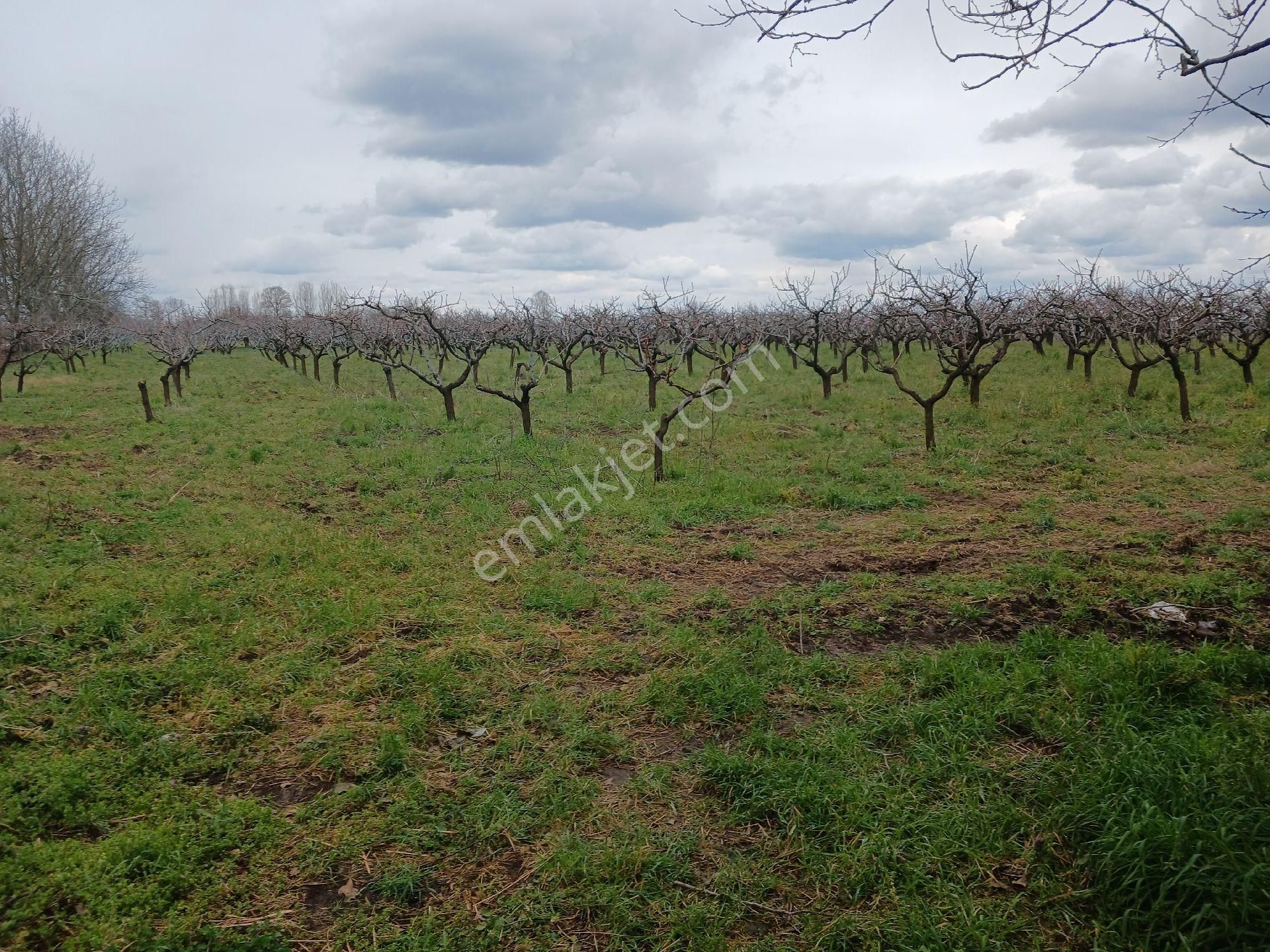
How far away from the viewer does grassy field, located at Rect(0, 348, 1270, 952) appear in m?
2.63

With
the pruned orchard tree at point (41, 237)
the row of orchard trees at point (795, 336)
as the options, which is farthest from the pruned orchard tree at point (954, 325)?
the pruned orchard tree at point (41, 237)

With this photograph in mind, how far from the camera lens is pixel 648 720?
4.03 m

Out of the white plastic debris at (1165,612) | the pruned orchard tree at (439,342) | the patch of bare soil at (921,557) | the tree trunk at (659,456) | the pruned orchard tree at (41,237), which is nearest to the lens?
the white plastic debris at (1165,612)

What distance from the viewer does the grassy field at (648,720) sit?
2627 millimetres

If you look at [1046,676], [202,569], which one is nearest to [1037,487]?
[1046,676]

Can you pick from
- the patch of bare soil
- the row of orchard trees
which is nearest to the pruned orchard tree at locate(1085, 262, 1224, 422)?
the row of orchard trees

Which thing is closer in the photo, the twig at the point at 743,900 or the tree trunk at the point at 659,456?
the twig at the point at 743,900

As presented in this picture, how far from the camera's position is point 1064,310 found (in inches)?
715

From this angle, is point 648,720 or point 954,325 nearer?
point 648,720

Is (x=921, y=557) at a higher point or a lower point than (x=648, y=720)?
higher

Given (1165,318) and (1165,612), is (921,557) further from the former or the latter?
(1165,318)

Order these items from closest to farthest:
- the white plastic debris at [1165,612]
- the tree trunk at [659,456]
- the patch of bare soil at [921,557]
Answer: the white plastic debris at [1165,612] → the patch of bare soil at [921,557] → the tree trunk at [659,456]

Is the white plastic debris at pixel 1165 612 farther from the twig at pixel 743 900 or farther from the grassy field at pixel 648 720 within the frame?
the twig at pixel 743 900

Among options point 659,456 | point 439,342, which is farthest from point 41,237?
point 659,456
